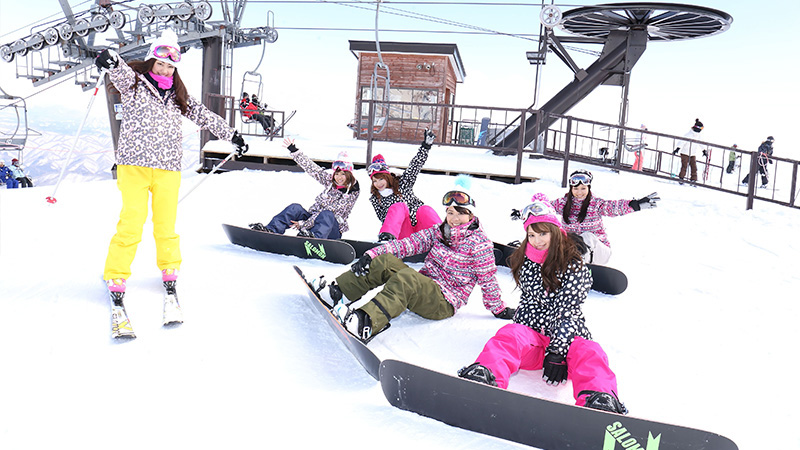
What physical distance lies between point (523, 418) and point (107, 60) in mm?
2721

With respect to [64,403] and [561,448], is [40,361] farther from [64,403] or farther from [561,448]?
[561,448]

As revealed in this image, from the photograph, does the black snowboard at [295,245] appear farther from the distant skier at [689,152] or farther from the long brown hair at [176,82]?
the distant skier at [689,152]

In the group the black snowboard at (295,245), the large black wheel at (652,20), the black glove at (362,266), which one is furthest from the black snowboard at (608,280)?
the large black wheel at (652,20)

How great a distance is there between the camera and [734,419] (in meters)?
2.36

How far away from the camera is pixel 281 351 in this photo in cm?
277

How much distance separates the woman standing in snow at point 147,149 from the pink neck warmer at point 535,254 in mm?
2063

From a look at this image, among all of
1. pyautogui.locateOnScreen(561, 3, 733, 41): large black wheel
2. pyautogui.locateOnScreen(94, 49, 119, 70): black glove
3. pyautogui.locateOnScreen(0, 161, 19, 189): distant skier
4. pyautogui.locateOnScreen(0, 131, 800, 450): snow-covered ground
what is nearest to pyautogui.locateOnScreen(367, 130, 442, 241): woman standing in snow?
pyautogui.locateOnScreen(0, 131, 800, 450): snow-covered ground

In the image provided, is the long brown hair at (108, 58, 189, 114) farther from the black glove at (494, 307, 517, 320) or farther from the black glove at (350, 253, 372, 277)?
the black glove at (494, 307, 517, 320)

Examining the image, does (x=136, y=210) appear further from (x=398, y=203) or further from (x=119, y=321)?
(x=398, y=203)

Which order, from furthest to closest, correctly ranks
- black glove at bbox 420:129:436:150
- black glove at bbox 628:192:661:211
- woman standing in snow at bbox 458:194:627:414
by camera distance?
1. black glove at bbox 420:129:436:150
2. black glove at bbox 628:192:661:211
3. woman standing in snow at bbox 458:194:627:414

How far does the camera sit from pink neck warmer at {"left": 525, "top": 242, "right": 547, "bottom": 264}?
2.60m

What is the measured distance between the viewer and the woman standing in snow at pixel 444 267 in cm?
308

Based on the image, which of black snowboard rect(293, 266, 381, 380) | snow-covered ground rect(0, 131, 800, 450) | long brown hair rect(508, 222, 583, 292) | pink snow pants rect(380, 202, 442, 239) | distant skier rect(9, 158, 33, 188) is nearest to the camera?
snow-covered ground rect(0, 131, 800, 450)

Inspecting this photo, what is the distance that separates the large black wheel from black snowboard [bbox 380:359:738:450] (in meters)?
10.9
